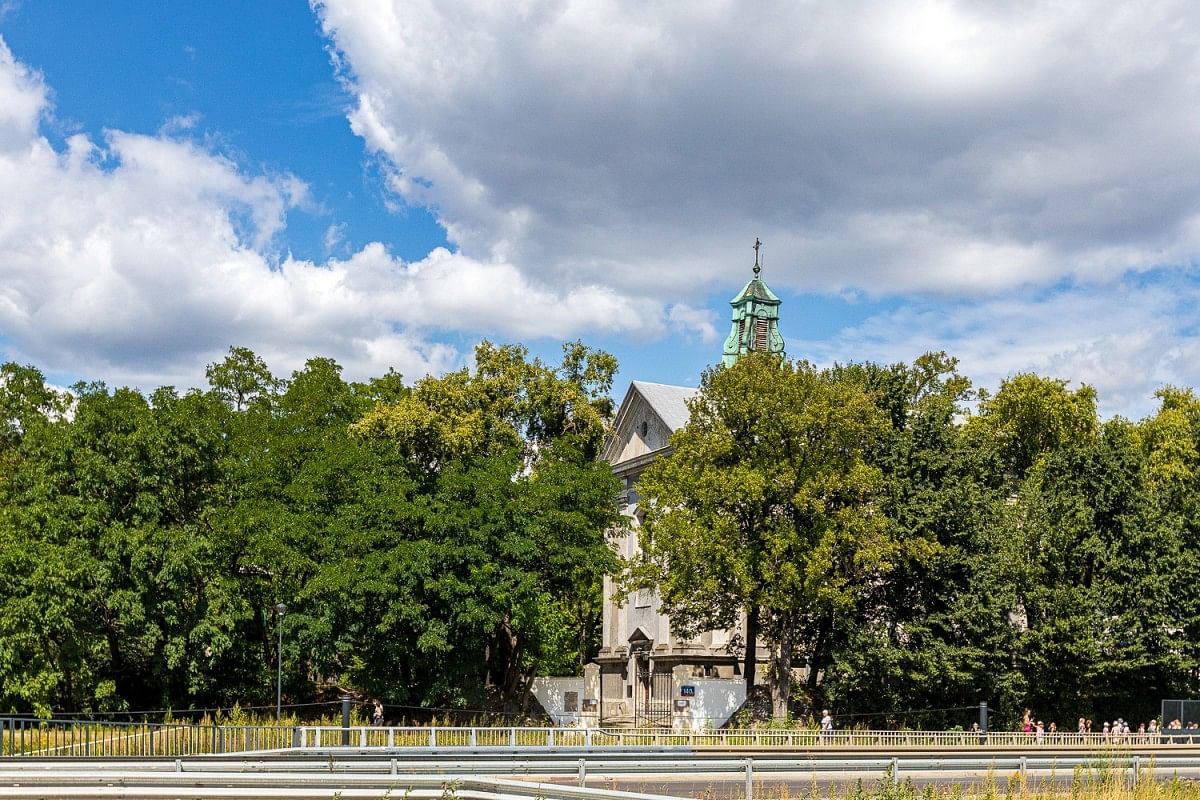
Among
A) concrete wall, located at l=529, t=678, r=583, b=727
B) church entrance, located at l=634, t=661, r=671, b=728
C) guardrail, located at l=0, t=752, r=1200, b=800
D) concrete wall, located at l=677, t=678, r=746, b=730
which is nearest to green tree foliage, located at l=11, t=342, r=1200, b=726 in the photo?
concrete wall, located at l=677, t=678, r=746, b=730

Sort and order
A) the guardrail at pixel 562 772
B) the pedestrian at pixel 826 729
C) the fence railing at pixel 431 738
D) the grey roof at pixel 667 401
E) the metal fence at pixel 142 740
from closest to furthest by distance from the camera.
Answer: the guardrail at pixel 562 772 < the metal fence at pixel 142 740 < the fence railing at pixel 431 738 < the pedestrian at pixel 826 729 < the grey roof at pixel 667 401

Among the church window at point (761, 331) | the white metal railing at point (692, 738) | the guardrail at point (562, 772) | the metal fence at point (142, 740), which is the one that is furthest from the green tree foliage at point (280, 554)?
the church window at point (761, 331)

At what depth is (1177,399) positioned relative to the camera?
66.5m

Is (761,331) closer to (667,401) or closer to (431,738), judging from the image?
(667,401)

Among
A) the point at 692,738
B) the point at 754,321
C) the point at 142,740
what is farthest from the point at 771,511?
the point at 754,321

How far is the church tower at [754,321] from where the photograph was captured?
102188 mm

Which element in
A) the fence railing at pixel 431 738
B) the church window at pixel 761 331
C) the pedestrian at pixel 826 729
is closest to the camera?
the fence railing at pixel 431 738

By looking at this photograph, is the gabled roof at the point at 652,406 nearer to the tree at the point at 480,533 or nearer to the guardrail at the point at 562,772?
the tree at the point at 480,533

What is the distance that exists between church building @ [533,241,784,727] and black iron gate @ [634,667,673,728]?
0.14 ft

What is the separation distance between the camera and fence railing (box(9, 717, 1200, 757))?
29844 mm

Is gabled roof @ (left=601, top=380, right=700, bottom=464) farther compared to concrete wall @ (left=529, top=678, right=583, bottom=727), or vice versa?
gabled roof @ (left=601, top=380, right=700, bottom=464)

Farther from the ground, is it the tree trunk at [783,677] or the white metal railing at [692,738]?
the tree trunk at [783,677]

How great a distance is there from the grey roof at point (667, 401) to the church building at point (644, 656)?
0.04 metres

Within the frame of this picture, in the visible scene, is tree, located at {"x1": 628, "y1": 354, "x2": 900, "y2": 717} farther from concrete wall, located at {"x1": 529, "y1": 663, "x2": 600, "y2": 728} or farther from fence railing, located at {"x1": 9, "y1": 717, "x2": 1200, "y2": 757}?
fence railing, located at {"x1": 9, "y1": 717, "x2": 1200, "y2": 757}
